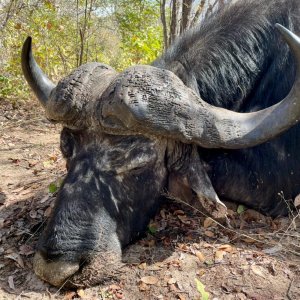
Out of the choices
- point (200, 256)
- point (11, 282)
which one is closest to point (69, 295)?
point (11, 282)

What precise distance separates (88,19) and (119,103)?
7.43 meters

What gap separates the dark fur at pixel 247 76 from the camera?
3.49 m

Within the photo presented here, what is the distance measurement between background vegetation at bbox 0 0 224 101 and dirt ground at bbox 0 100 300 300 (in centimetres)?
527

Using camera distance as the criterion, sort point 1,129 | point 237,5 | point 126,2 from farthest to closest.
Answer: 1. point 126,2
2. point 1,129
3. point 237,5

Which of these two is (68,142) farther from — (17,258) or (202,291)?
(202,291)

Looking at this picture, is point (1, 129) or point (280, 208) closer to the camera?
point (280, 208)

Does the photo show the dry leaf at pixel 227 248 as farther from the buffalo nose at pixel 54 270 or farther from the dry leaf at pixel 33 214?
the dry leaf at pixel 33 214

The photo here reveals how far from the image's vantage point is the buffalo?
9.44 feet

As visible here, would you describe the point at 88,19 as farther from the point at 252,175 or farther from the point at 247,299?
the point at 247,299

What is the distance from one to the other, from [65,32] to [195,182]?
24.9ft

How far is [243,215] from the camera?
3873 mm

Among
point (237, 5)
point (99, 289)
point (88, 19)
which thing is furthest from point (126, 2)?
point (99, 289)

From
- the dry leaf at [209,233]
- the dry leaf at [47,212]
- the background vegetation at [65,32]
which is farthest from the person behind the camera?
the background vegetation at [65,32]

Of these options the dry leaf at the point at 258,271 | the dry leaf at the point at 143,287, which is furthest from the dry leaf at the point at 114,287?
the dry leaf at the point at 258,271
